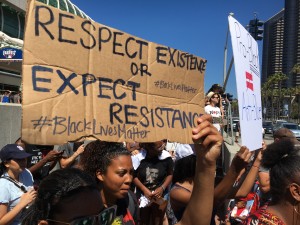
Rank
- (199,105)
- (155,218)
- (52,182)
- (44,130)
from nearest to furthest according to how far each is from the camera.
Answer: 1. (44,130)
2. (52,182)
3. (199,105)
4. (155,218)

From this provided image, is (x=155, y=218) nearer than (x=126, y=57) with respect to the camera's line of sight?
No

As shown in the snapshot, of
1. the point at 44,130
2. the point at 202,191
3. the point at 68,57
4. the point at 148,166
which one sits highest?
the point at 68,57

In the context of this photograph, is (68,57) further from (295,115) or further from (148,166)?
(295,115)

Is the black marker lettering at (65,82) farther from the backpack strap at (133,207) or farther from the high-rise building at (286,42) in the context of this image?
the high-rise building at (286,42)

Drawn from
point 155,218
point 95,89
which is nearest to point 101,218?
point 95,89

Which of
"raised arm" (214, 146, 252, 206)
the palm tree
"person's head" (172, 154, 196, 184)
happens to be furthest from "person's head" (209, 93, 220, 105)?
the palm tree

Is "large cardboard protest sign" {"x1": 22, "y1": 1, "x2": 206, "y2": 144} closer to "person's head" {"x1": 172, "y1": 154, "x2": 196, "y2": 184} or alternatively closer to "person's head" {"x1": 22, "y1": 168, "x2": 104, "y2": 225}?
"person's head" {"x1": 22, "y1": 168, "x2": 104, "y2": 225}

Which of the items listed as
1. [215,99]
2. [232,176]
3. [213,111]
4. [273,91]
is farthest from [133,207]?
[273,91]

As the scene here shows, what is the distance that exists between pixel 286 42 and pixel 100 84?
3874 inches

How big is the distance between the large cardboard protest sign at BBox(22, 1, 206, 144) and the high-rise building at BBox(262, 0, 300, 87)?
90.9m

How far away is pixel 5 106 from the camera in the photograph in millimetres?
6555

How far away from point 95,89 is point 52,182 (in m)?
0.52

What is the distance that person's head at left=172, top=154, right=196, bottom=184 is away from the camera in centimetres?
328

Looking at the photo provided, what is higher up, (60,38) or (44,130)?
(60,38)
